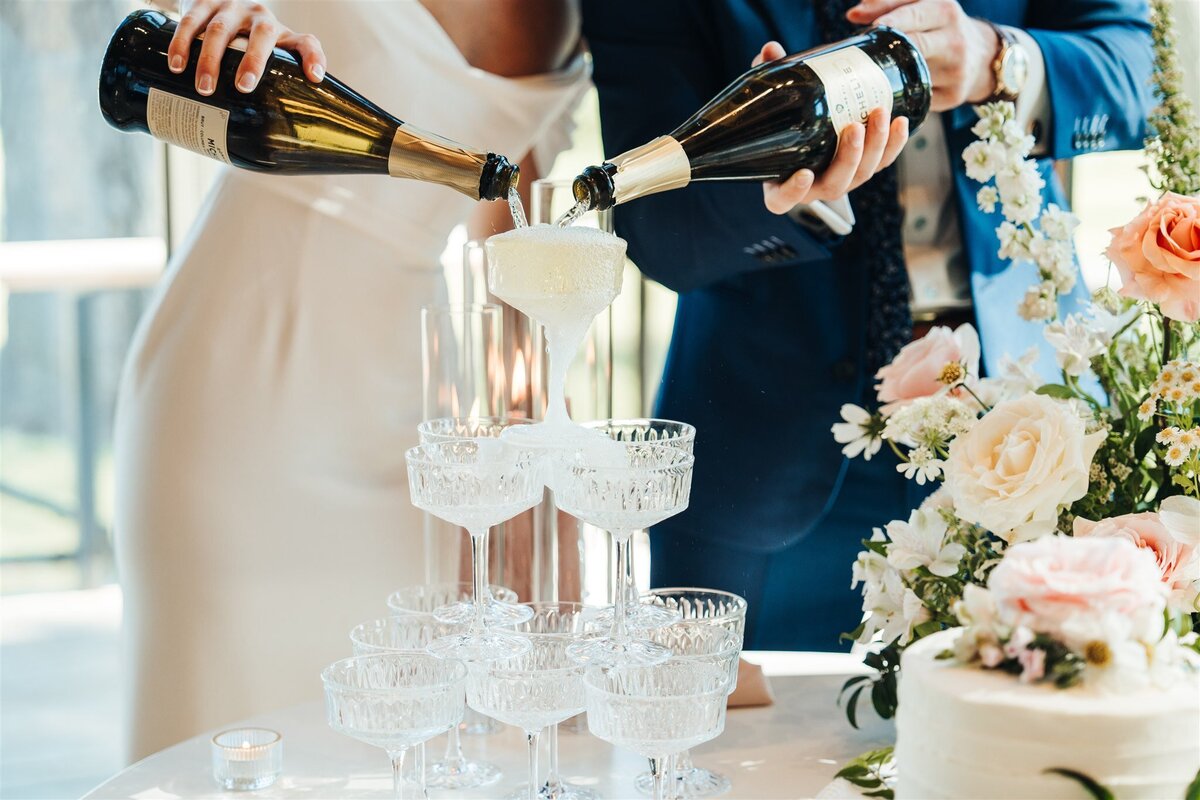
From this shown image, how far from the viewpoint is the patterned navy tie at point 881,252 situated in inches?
56.2

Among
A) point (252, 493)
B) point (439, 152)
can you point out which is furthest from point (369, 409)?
point (439, 152)

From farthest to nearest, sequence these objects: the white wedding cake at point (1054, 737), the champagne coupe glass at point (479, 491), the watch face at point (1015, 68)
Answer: the watch face at point (1015, 68) < the champagne coupe glass at point (479, 491) < the white wedding cake at point (1054, 737)

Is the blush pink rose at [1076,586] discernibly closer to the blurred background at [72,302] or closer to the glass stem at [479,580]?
the glass stem at [479,580]

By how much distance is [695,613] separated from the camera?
101 cm

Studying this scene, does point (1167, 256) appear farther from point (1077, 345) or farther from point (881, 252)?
point (881, 252)

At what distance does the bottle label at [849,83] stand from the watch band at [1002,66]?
25cm

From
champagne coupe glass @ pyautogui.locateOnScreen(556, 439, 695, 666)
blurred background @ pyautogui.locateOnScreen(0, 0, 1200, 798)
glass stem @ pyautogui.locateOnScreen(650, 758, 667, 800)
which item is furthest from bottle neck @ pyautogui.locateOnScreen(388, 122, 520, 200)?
blurred background @ pyautogui.locateOnScreen(0, 0, 1200, 798)

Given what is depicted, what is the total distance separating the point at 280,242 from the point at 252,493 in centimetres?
31

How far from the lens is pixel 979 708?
0.64 metres

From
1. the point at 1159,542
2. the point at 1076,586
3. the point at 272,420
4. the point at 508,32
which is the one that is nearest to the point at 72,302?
the point at 272,420

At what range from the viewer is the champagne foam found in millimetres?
921

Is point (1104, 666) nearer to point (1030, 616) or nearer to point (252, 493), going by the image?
point (1030, 616)

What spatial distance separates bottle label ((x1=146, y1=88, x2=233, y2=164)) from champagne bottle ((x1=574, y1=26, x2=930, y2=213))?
1.25ft

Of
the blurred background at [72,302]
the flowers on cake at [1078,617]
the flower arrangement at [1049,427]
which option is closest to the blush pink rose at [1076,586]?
the flowers on cake at [1078,617]
